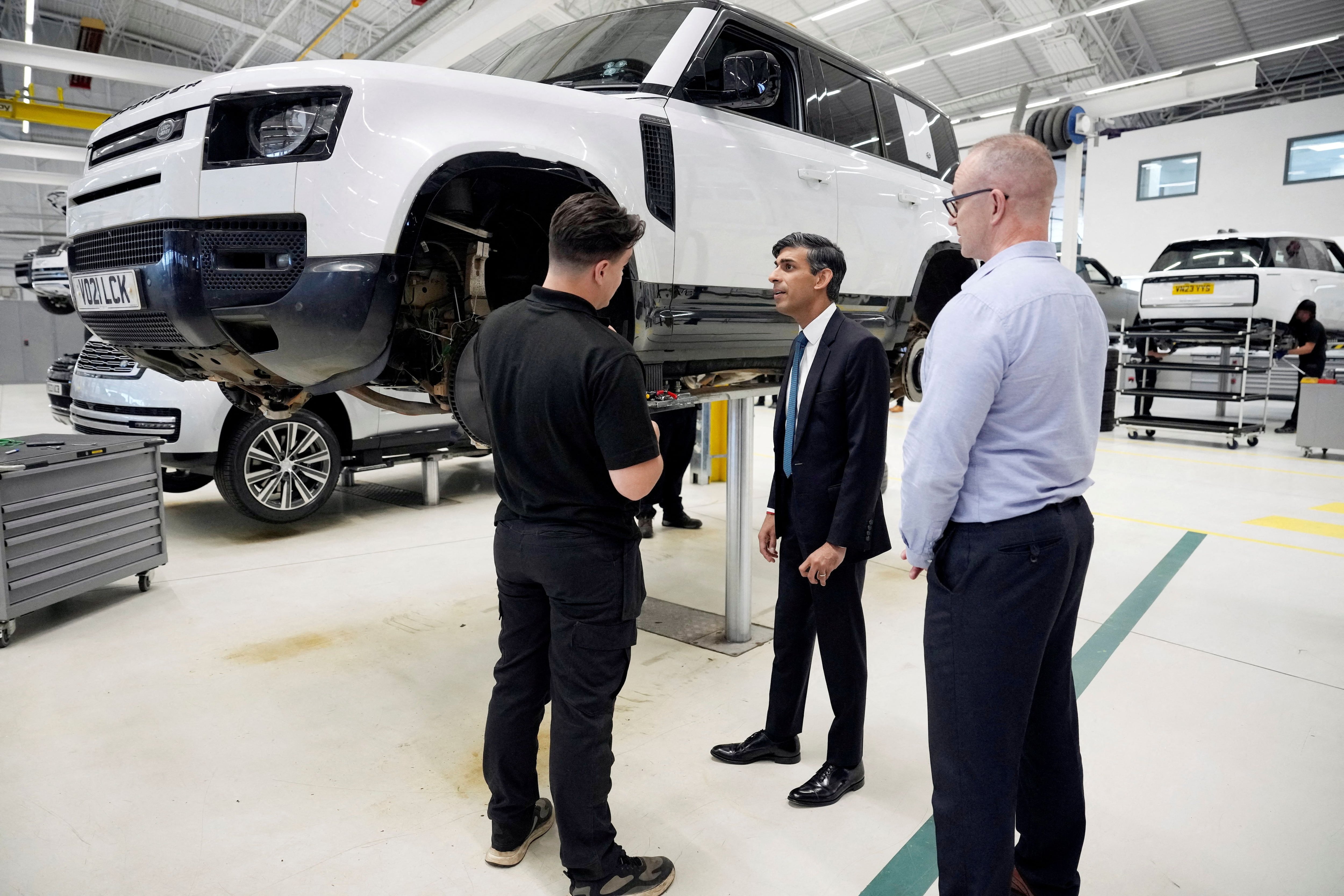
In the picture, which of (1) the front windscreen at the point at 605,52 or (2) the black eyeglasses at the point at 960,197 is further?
(1) the front windscreen at the point at 605,52

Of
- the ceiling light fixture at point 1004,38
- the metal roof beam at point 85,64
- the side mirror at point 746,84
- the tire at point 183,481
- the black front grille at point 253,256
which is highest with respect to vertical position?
the ceiling light fixture at point 1004,38

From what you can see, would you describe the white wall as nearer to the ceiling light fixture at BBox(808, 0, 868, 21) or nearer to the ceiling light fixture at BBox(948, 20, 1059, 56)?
the ceiling light fixture at BBox(948, 20, 1059, 56)

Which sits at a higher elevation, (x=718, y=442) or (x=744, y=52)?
(x=744, y=52)

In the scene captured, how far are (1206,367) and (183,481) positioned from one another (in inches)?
379

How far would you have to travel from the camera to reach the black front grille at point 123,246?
6.56ft

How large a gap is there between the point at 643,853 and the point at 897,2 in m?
13.8

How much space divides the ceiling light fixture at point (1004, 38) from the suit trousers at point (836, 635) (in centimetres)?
1176

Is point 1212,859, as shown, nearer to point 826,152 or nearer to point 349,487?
point 826,152

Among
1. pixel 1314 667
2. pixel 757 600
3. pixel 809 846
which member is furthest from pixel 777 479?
pixel 1314 667

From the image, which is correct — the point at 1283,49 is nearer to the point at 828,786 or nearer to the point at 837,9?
the point at 837,9

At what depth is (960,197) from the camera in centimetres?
152

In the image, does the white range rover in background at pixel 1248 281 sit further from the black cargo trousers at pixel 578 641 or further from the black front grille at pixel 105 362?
the black front grille at pixel 105 362

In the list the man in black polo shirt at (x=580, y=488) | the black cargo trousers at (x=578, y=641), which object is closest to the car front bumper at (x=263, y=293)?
the man in black polo shirt at (x=580, y=488)

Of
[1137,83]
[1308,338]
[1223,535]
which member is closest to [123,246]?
[1223,535]
